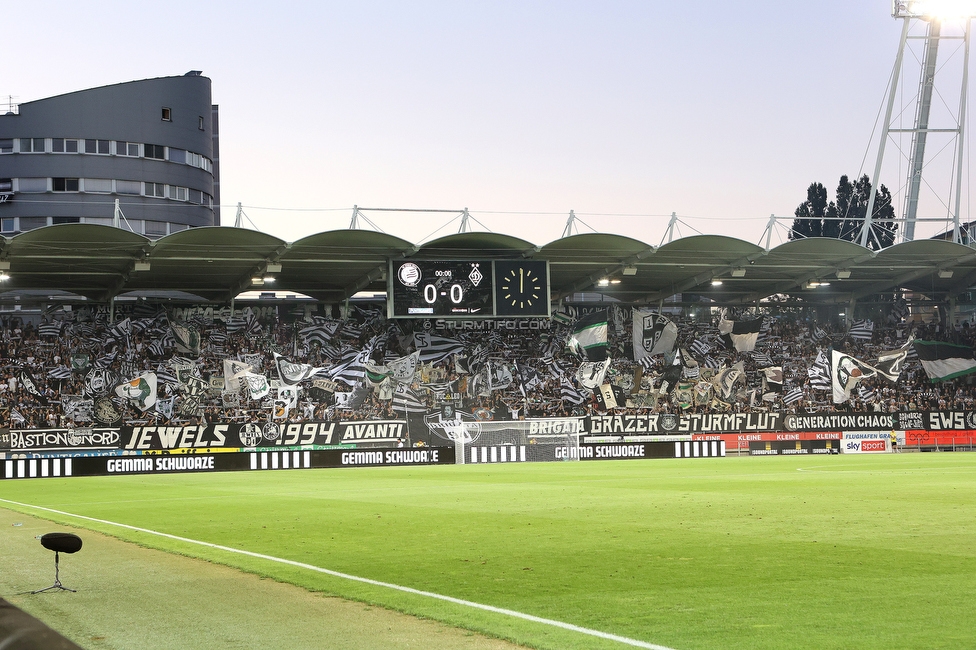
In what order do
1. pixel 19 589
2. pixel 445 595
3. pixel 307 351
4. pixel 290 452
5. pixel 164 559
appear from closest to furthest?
pixel 445 595 → pixel 19 589 → pixel 164 559 → pixel 290 452 → pixel 307 351

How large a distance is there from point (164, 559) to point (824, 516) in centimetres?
1012

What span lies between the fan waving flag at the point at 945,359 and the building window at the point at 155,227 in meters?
59.1

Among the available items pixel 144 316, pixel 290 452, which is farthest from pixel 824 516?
pixel 144 316

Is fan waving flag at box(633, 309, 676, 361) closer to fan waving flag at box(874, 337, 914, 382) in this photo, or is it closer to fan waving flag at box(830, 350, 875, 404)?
fan waving flag at box(830, 350, 875, 404)

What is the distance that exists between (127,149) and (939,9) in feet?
196

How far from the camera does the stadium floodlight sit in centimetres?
5325

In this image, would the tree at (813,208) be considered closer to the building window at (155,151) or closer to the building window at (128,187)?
the building window at (155,151)

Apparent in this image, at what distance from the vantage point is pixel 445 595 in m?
9.50

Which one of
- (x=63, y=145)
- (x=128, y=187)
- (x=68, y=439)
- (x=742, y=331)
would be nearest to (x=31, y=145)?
(x=63, y=145)

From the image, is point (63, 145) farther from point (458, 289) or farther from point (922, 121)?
point (922, 121)

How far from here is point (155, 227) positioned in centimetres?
8494

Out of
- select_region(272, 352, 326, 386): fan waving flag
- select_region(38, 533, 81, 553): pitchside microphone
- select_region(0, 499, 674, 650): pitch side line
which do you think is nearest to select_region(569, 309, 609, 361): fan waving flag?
select_region(272, 352, 326, 386): fan waving flag

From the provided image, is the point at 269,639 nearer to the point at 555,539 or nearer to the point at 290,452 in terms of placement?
the point at 555,539

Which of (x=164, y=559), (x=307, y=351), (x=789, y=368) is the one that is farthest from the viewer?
(x=789, y=368)
